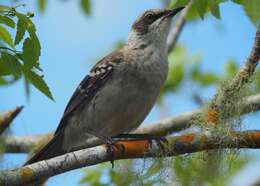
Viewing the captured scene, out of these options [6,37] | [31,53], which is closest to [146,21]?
[6,37]

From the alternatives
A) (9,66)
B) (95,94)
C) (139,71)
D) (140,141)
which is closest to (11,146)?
(95,94)

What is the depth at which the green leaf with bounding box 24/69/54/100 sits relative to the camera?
380 cm

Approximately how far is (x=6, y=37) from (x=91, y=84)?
1984mm

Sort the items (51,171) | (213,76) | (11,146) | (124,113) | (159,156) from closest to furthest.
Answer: (51,171) → (159,156) → (124,113) → (11,146) → (213,76)

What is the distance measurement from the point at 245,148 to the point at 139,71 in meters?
1.66

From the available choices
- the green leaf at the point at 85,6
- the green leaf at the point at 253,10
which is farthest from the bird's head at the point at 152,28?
the green leaf at the point at 253,10

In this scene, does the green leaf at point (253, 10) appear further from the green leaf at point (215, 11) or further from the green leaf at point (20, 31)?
the green leaf at point (20, 31)

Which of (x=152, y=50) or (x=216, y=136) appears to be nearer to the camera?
(x=216, y=136)

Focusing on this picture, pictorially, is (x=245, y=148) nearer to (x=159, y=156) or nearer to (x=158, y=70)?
(x=159, y=156)

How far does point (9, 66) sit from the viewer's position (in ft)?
12.3

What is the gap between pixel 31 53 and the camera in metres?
3.67

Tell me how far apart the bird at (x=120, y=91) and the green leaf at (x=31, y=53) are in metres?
1.83

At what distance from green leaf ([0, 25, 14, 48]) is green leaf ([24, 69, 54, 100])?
27 centimetres

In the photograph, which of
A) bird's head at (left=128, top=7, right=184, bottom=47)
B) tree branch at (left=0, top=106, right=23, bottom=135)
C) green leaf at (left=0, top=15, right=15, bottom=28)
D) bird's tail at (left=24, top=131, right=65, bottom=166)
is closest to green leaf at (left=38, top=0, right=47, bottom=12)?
bird's head at (left=128, top=7, right=184, bottom=47)
